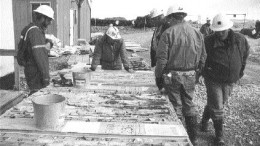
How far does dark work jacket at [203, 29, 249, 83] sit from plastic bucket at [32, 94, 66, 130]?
9.29 feet

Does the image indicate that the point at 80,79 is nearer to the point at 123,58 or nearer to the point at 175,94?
the point at 175,94

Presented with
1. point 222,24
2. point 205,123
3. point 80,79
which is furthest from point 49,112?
point 205,123

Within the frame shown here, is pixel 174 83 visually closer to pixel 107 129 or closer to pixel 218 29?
pixel 218 29

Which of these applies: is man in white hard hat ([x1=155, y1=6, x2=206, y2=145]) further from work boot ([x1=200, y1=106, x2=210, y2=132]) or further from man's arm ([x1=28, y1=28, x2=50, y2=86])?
man's arm ([x1=28, y1=28, x2=50, y2=86])

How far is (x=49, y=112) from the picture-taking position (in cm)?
245

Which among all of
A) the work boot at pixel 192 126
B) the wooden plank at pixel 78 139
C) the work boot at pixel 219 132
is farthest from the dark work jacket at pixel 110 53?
the wooden plank at pixel 78 139

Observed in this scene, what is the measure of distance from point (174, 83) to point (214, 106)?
1.00m

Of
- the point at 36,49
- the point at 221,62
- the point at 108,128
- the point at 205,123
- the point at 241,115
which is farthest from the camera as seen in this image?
the point at 241,115

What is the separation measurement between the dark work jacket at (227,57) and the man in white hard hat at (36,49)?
262 centimetres

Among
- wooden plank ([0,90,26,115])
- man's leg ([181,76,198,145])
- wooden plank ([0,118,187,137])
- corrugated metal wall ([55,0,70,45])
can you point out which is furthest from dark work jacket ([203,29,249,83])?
corrugated metal wall ([55,0,70,45])

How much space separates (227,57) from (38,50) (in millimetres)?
2893

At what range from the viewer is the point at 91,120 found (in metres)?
2.78

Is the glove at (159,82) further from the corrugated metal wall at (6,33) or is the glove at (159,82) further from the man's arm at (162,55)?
the corrugated metal wall at (6,33)

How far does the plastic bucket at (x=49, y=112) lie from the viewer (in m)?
2.43
